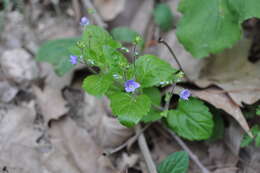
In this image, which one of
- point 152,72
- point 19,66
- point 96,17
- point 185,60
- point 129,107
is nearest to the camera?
point 129,107

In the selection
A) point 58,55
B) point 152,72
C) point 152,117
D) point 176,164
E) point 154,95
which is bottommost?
point 176,164

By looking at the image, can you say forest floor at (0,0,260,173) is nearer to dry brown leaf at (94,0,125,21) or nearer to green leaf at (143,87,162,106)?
dry brown leaf at (94,0,125,21)

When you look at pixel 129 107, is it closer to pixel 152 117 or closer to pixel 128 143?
pixel 152 117

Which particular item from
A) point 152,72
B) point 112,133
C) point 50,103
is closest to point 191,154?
point 112,133

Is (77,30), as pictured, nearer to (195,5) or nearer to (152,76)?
(195,5)

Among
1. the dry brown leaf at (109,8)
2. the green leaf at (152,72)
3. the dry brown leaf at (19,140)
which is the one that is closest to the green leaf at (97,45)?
the green leaf at (152,72)
